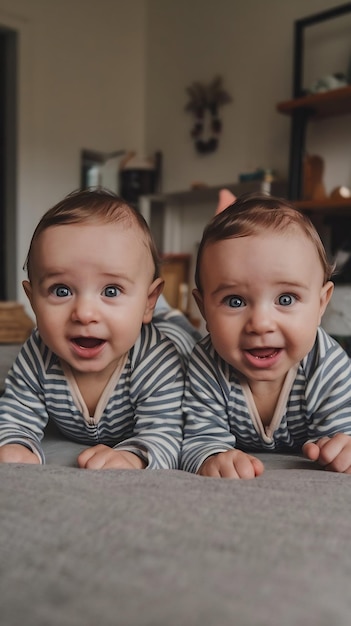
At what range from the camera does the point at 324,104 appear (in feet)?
10.1

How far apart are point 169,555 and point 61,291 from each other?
46 centimetres

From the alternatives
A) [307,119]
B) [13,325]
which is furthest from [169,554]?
[307,119]

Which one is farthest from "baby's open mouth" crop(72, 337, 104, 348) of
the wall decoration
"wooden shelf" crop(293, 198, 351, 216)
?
the wall decoration

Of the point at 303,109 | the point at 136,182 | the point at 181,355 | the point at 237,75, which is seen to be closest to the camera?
the point at 181,355

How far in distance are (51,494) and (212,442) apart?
1.18 feet

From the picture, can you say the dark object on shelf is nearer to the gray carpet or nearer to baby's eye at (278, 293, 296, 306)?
baby's eye at (278, 293, 296, 306)

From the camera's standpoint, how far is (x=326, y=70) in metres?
3.29

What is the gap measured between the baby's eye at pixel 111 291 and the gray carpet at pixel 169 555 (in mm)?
286

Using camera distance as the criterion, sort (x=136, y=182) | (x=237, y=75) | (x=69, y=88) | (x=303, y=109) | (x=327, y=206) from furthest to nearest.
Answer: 1. (x=136, y=182)
2. (x=69, y=88)
3. (x=237, y=75)
4. (x=303, y=109)
5. (x=327, y=206)

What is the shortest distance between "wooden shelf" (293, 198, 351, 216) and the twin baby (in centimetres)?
225

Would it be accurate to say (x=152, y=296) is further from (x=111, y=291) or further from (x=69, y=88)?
(x=69, y=88)

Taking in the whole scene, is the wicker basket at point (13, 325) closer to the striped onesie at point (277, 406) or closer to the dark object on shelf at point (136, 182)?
the striped onesie at point (277, 406)

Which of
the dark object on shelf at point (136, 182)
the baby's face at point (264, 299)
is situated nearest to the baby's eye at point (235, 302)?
the baby's face at point (264, 299)

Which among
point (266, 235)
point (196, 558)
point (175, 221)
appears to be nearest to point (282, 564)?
point (196, 558)
